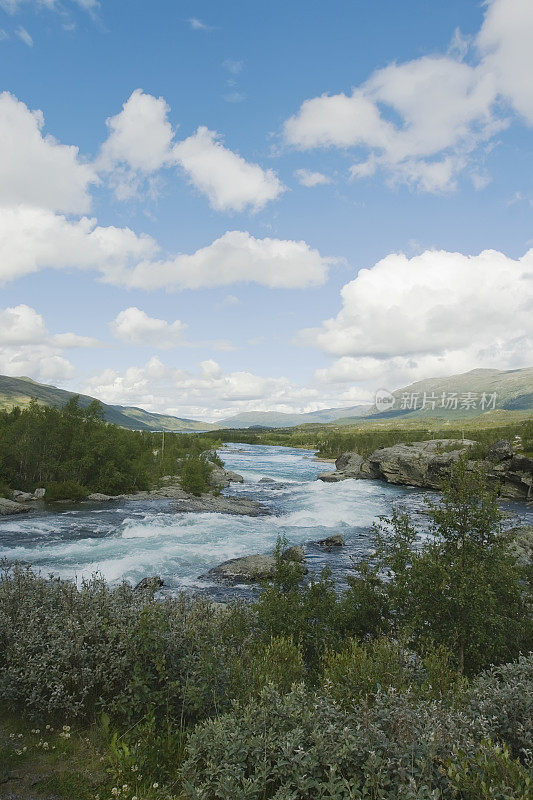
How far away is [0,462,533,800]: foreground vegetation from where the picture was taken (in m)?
5.31

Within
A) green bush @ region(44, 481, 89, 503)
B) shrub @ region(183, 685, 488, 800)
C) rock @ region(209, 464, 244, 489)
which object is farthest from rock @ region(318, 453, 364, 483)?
shrub @ region(183, 685, 488, 800)

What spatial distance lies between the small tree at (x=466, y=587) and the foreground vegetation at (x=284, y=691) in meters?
0.05

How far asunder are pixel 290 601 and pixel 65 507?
3838 centimetres

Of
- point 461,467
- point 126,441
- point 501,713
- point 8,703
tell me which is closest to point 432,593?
point 461,467

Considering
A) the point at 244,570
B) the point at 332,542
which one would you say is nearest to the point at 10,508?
the point at 244,570

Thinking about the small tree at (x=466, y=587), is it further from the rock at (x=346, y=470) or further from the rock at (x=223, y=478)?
the rock at (x=346, y=470)

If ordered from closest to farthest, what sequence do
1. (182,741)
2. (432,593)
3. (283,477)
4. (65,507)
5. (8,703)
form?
(182,741), (8,703), (432,593), (65,507), (283,477)

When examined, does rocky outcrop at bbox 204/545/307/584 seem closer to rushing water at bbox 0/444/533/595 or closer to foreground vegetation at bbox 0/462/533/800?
rushing water at bbox 0/444/533/595

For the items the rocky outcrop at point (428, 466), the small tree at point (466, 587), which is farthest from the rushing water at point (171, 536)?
the small tree at point (466, 587)

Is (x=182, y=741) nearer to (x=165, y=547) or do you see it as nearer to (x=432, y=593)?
(x=432, y=593)

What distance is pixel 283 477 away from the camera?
3408 inches

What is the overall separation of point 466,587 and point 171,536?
2736 cm

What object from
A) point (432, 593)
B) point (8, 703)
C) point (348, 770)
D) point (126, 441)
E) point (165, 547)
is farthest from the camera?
point (126, 441)

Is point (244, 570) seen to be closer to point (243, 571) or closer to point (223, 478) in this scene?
point (243, 571)
